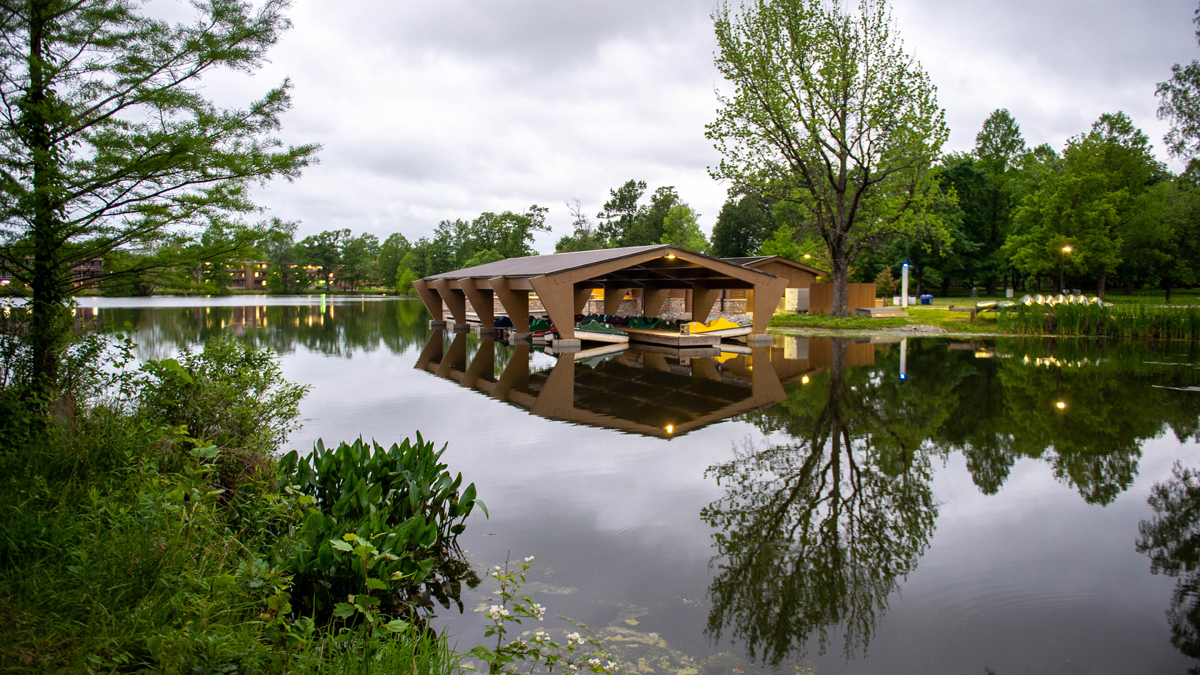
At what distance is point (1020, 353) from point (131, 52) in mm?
21684

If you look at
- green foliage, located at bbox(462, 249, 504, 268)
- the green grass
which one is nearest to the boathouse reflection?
the green grass

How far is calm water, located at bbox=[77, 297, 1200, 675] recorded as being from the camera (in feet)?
13.2

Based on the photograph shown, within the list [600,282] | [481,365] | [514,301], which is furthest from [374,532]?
[600,282]

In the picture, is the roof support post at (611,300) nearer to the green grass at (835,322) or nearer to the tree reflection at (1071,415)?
the green grass at (835,322)

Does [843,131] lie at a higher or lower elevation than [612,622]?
higher

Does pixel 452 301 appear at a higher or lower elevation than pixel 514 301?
higher

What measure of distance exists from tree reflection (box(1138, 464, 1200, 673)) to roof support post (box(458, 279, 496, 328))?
77.1 ft

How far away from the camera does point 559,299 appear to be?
21.6 metres

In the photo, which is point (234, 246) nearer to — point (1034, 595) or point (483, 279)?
point (1034, 595)

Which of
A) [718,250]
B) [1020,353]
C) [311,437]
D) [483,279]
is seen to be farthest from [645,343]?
[718,250]

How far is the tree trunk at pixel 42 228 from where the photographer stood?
519cm

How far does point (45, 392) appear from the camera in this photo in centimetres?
505

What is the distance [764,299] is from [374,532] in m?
22.6

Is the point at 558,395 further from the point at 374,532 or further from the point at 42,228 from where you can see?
the point at 374,532
